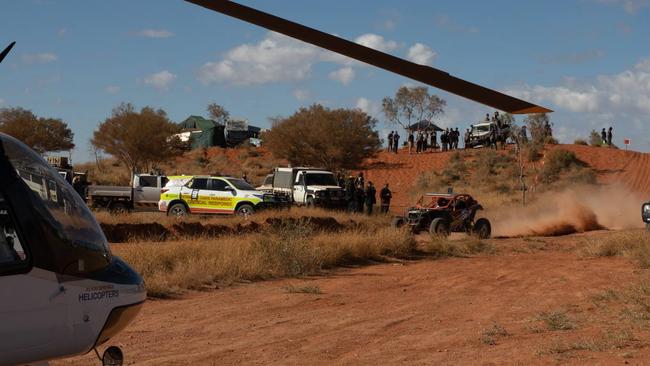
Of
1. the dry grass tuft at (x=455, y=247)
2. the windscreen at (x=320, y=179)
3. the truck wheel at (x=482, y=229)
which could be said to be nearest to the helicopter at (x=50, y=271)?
the dry grass tuft at (x=455, y=247)

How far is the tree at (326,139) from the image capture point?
51.5 m

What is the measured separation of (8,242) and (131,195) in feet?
87.4

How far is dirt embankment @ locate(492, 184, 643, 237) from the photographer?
92.7 ft

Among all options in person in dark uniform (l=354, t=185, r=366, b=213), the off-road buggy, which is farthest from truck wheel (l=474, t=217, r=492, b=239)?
person in dark uniform (l=354, t=185, r=366, b=213)

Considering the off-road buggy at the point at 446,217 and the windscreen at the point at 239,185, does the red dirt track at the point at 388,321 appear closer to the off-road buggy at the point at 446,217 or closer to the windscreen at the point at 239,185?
the off-road buggy at the point at 446,217

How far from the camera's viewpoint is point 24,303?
4.22m

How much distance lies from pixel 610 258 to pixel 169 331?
11.9 meters

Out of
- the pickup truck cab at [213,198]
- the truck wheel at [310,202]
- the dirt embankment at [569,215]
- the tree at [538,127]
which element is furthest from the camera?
the tree at [538,127]

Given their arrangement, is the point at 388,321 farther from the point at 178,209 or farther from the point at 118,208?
the point at 118,208

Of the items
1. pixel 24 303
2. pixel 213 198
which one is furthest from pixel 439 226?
pixel 24 303

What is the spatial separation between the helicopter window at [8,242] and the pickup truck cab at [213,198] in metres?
22.5

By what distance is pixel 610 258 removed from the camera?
18.3 metres

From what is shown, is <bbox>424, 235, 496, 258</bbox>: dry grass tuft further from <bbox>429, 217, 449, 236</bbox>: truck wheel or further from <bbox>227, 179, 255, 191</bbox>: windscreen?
<bbox>227, 179, 255, 191</bbox>: windscreen

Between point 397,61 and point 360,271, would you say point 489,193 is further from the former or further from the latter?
point 397,61
